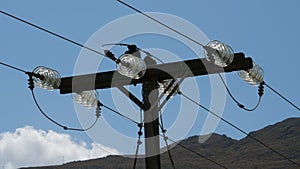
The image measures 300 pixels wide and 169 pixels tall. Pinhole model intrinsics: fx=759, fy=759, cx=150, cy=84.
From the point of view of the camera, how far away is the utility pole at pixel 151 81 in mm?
11352

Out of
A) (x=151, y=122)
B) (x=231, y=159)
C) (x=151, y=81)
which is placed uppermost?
(x=231, y=159)

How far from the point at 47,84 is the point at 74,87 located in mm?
590

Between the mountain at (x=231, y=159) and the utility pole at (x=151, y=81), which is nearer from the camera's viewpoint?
the utility pole at (x=151, y=81)

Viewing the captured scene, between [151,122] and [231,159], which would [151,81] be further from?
[231,159]

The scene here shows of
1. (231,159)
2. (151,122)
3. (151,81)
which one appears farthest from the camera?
(231,159)

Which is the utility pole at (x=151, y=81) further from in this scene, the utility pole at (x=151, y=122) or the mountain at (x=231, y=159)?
the mountain at (x=231, y=159)

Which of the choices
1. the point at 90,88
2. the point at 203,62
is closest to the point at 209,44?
the point at 203,62

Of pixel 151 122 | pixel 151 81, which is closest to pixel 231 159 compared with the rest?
pixel 151 81

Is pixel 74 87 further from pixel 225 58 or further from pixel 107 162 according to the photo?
pixel 107 162

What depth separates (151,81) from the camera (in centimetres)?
1172

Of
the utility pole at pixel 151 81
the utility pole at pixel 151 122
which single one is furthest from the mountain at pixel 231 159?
the utility pole at pixel 151 122

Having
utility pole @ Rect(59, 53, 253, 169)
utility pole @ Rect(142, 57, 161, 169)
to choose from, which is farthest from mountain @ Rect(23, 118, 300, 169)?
utility pole @ Rect(142, 57, 161, 169)

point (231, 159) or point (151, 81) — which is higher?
point (231, 159)

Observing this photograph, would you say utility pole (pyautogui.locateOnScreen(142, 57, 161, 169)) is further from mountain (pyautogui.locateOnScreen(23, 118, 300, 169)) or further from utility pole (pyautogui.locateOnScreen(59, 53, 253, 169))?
mountain (pyautogui.locateOnScreen(23, 118, 300, 169))
